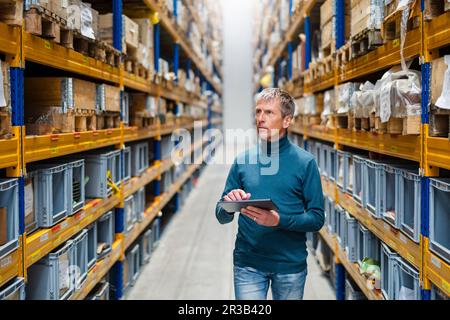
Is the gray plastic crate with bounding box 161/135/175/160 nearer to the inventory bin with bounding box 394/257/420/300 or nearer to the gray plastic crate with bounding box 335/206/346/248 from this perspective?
the gray plastic crate with bounding box 335/206/346/248

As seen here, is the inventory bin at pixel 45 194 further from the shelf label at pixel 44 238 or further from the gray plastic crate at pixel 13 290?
the gray plastic crate at pixel 13 290

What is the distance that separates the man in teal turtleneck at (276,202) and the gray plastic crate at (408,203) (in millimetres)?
635

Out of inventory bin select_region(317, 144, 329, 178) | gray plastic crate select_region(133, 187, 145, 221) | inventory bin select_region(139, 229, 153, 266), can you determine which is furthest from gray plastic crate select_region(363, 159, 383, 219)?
inventory bin select_region(139, 229, 153, 266)

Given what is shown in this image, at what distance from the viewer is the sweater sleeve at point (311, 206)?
2.54 meters

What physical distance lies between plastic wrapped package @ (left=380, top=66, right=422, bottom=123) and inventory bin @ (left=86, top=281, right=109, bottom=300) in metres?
2.97

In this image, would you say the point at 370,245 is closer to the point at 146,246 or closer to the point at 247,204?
the point at 247,204

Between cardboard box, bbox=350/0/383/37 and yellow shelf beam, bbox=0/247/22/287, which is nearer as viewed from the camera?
yellow shelf beam, bbox=0/247/22/287

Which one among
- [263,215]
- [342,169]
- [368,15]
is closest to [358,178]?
[342,169]

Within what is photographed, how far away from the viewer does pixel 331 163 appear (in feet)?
18.5

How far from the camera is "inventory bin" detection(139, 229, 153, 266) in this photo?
653 cm
